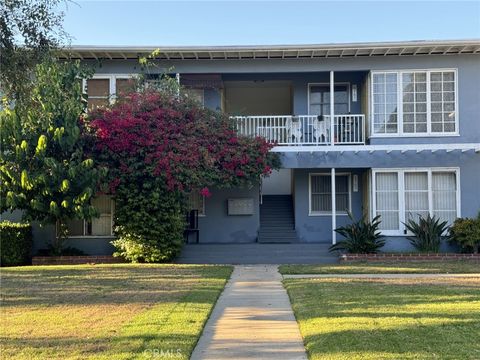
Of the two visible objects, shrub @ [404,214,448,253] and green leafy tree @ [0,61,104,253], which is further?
shrub @ [404,214,448,253]

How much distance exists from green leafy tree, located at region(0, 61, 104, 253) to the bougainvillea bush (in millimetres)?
750

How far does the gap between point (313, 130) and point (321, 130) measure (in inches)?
11.0

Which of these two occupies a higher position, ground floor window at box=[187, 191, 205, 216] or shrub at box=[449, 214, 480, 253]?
ground floor window at box=[187, 191, 205, 216]

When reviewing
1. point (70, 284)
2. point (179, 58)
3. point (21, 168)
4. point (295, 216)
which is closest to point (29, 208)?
point (21, 168)

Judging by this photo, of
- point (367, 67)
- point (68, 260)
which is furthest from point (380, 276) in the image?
point (68, 260)

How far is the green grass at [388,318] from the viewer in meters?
5.93

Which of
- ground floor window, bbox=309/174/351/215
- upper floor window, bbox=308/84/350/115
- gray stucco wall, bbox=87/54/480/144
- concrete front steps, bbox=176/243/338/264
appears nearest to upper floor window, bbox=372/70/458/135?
gray stucco wall, bbox=87/54/480/144

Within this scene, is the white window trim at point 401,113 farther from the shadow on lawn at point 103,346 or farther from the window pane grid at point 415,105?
the shadow on lawn at point 103,346

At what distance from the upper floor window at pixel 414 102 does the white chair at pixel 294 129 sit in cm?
233

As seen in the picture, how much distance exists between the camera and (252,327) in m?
7.39

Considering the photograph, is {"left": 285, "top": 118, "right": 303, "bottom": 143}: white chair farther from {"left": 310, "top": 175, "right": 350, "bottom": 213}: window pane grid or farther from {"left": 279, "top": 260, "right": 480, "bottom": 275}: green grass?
{"left": 279, "top": 260, "right": 480, "bottom": 275}: green grass

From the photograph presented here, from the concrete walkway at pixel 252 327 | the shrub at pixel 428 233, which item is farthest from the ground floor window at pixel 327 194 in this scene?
the concrete walkway at pixel 252 327

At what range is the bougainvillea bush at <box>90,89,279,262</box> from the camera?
14805 mm

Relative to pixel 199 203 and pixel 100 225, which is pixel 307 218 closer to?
pixel 199 203
